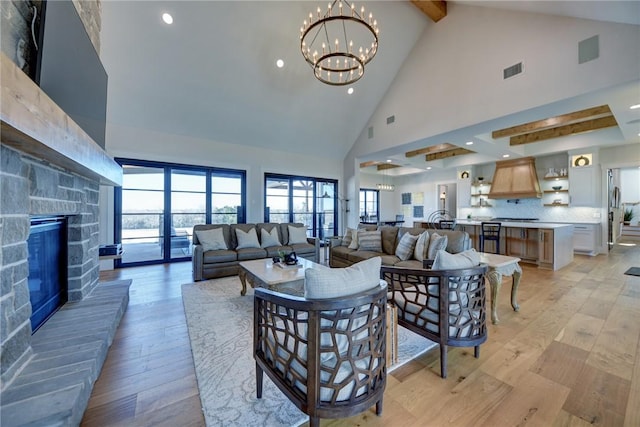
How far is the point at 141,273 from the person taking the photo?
4.83 meters

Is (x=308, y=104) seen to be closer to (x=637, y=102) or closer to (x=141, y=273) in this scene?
(x=141, y=273)

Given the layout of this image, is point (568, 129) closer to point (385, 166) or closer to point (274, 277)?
point (385, 166)

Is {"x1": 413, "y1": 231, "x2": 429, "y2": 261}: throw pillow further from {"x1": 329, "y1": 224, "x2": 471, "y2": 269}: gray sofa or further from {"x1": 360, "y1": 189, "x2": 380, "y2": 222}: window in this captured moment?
{"x1": 360, "y1": 189, "x2": 380, "y2": 222}: window

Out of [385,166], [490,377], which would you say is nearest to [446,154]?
[385,166]

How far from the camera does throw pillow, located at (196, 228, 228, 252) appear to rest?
452 centimetres

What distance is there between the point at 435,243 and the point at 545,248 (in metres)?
3.47

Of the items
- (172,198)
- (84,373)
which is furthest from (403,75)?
(84,373)

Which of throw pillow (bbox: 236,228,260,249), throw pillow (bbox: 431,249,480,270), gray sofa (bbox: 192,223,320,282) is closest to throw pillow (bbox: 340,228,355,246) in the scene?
gray sofa (bbox: 192,223,320,282)

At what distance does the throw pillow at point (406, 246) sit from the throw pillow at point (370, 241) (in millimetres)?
521

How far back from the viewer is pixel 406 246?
386cm

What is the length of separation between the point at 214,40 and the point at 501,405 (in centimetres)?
603

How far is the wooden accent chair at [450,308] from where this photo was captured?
1869 millimetres

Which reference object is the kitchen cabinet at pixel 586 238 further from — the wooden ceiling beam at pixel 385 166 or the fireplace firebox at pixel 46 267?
the fireplace firebox at pixel 46 267

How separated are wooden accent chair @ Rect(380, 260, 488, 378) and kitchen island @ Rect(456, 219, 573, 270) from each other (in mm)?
4551
